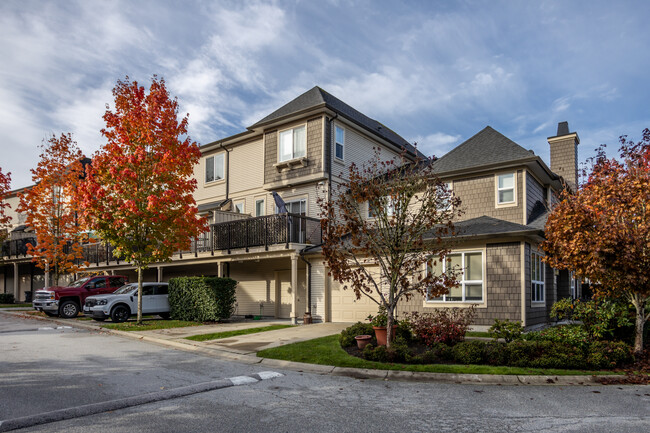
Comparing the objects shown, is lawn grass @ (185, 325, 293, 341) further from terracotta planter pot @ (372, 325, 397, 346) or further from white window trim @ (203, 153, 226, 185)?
white window trim @ (203, 153, 226, 185)

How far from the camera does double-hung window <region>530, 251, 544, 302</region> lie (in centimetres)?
1559

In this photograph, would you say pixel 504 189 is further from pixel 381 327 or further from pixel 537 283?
pixel 381 327

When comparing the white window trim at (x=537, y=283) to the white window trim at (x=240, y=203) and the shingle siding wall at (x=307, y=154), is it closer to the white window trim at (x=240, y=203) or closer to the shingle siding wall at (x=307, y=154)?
the shingle siding wall at (x=307, y=154)

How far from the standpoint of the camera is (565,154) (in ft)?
70.9

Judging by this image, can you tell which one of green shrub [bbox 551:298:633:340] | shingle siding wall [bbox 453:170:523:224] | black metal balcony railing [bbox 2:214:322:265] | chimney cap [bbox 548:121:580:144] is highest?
chimney cap [bbox 548:121:580:144]

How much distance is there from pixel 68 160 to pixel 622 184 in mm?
24383

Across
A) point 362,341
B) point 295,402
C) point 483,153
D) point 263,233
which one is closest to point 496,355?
point 362,341

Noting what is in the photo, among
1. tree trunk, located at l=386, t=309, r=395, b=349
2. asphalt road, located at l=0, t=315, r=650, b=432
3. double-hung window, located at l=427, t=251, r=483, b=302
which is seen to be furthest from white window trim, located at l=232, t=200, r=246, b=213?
tree trunk, located at l=386, t=309, r=395, b=349

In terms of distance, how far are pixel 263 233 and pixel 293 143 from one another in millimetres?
4541

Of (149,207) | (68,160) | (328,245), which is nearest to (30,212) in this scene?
(68,160)

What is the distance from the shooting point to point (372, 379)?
8922 millimetres

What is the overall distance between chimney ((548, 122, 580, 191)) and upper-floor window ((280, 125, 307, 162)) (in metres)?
11.5

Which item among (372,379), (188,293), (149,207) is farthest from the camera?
(188,293)

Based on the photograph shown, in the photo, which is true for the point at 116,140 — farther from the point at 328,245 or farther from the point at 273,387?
the point at 273,387
